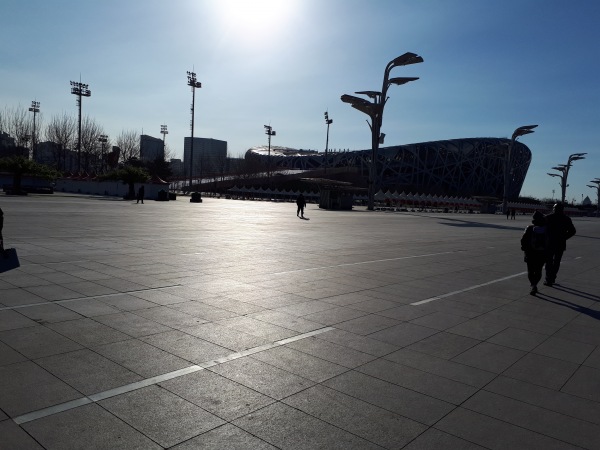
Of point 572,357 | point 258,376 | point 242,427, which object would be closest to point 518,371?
point 572,357

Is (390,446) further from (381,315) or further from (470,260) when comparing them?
(470,260)

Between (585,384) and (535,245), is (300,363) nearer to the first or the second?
(585,384)

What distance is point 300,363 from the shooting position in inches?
174

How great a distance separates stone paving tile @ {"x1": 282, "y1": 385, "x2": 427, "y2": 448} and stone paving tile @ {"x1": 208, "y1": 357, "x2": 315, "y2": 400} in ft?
0.40

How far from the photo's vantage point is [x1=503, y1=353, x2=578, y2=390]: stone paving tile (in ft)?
14.2

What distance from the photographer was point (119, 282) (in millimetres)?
7480

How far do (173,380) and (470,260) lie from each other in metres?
10.8

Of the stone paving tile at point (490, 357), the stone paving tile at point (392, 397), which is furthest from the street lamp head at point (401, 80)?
the stone paving tile at point (392, 397)

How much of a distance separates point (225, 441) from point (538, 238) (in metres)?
6.81

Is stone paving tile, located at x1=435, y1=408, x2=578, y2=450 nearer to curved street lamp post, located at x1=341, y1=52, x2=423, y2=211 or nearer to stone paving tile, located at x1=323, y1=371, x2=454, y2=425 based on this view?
stone paving tile, located at x1=323, y1=371, x2=454, y2=425

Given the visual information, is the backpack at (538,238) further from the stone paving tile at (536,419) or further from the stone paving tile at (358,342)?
the stone paving tile at (536,419)

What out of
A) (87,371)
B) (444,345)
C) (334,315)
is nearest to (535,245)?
(444,345)

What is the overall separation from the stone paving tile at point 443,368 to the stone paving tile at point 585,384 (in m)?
0.66

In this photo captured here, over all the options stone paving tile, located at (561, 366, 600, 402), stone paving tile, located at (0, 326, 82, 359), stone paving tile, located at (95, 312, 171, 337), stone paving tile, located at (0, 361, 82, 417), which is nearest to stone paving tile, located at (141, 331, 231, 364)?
stone paving tile, located at (95, 312, 171, 337)
